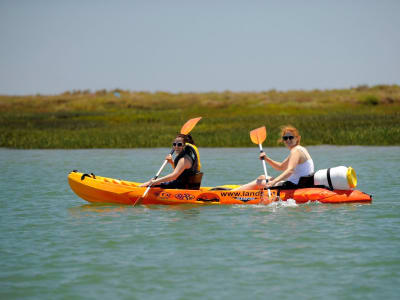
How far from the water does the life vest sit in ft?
1.65

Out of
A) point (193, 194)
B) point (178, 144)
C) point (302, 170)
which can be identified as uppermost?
Answer: point (178, 144)

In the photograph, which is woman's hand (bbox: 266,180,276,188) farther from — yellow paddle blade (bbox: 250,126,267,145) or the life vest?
yellow paddle blade (bbox: 250,126,267,145)

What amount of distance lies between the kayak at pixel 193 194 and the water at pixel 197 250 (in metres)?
0.17

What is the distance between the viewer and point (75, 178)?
13.3m

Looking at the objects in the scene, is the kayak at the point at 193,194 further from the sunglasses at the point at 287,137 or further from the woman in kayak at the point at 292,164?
the sunglasses at the point at 287,137

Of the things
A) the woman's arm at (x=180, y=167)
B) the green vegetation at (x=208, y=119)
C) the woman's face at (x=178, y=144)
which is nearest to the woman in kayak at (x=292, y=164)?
the woman's arm at (x=180, y=167)

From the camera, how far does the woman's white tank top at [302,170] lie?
39.2ft

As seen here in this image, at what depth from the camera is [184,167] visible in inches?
484

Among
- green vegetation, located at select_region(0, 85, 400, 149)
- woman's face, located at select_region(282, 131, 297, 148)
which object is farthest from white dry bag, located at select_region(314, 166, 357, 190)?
green vegetation, located at select_region(0, 85, 400, 149)

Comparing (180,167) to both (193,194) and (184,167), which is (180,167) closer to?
(184,167)

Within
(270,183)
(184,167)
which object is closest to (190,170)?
(184,167)

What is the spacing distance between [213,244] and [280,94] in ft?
197

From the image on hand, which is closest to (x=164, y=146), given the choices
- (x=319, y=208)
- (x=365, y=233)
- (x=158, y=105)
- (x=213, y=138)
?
(x=213, y=138)

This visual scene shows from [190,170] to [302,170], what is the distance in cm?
208
